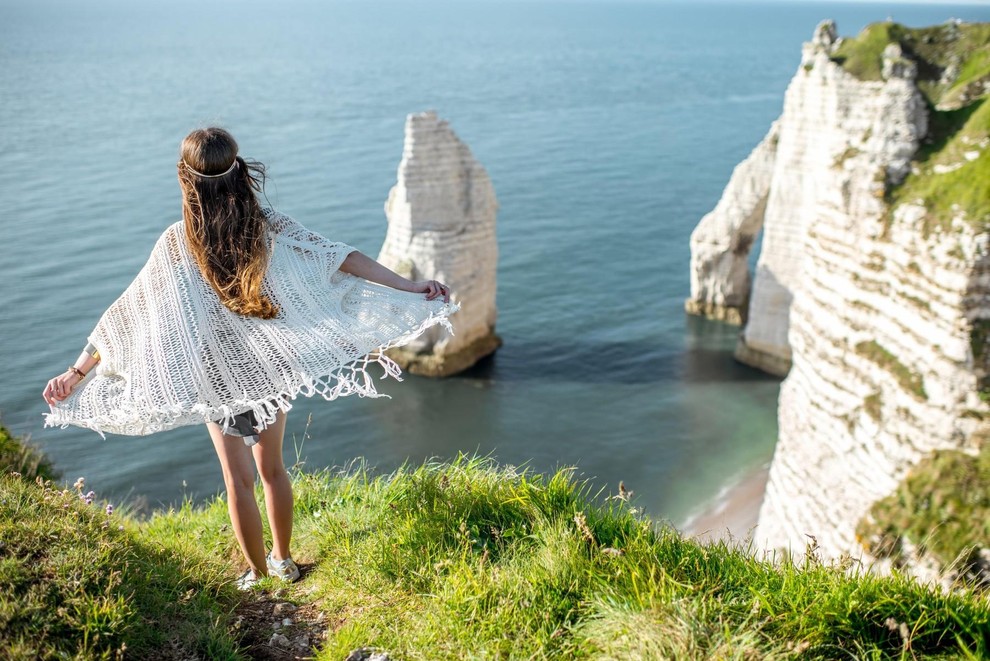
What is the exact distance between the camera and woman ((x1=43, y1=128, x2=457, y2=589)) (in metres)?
3.66

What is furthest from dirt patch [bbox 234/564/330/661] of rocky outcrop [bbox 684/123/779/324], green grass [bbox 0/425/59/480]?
rocky outcrop [bbox 684/123/779/324]

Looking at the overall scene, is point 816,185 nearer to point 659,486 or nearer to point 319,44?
point 659,486

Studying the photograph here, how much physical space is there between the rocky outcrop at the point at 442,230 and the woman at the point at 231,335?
1185cm

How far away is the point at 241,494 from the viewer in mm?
3895

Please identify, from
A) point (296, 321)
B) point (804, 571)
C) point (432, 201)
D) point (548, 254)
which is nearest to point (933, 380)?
point (804, 571)

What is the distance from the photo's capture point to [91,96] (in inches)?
1582

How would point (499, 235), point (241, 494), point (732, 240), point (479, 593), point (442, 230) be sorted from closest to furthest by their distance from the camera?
1. point (479, 593)
2. point (241, 494)
3. point (442, 230)
4. point (732, 240)
5. point (499, 235)

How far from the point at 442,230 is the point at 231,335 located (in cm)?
1234

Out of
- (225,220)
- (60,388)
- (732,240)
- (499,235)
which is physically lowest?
(499,235)

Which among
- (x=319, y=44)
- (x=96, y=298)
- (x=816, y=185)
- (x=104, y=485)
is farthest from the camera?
(x=319, y=44)

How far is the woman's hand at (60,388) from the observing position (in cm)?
376

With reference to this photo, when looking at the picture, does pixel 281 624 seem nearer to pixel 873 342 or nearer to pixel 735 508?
pixel 873 342

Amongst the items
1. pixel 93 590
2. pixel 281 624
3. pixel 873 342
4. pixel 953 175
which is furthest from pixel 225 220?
pixel 953 175

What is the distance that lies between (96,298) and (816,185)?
48.8 feet
